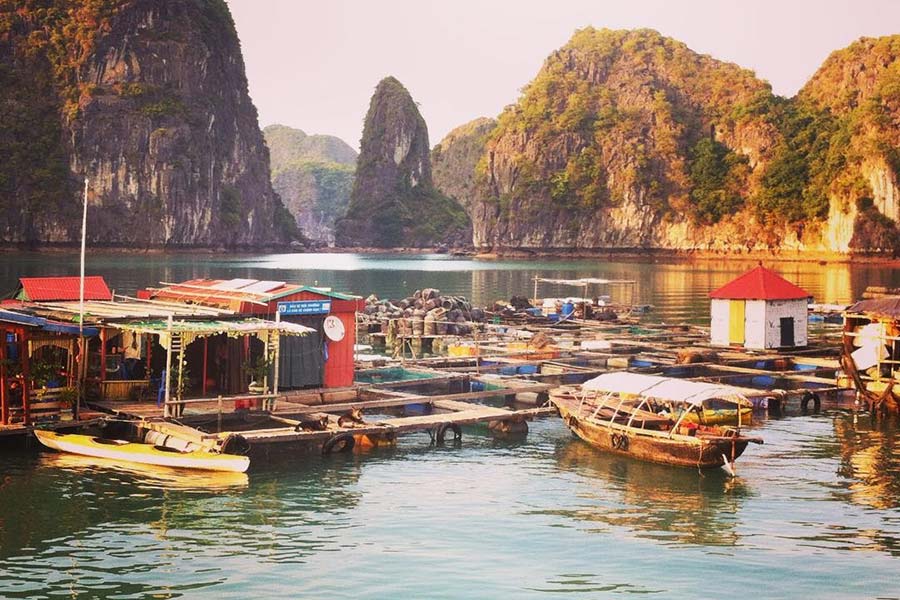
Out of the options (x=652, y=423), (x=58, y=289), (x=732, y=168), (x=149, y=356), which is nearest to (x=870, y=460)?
(x=652, y=423)

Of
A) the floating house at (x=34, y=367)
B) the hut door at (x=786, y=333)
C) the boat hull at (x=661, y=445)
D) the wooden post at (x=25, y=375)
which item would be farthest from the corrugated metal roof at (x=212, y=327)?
the hut door at (x=786, y=333)

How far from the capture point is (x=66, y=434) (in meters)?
22.7

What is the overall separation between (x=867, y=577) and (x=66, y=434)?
15.6 meters

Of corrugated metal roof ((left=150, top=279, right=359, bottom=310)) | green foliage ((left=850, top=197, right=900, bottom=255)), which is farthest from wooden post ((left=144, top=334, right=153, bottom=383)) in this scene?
green foliage ((left=850, top=197, right=900, bottom=255))

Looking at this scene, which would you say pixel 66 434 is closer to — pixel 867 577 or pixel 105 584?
pixel 105 584

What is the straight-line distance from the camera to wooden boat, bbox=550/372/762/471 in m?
22.2

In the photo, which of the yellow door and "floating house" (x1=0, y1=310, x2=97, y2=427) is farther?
the yellow door

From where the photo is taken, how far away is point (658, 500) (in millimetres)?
20484

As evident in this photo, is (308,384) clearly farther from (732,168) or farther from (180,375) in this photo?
(732,168)

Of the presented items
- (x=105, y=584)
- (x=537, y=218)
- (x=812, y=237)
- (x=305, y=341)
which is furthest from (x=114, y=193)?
(x=105, y=584)

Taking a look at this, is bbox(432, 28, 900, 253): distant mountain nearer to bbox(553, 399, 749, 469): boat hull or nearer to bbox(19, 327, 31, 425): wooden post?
bbox(553, 399, 749, 469): boat hull

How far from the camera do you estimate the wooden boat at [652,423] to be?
22219 millimetres

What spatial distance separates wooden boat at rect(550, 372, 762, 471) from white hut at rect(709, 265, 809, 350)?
45.7 feet

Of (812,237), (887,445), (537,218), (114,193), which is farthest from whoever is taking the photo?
(537,218)
